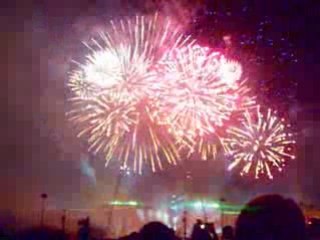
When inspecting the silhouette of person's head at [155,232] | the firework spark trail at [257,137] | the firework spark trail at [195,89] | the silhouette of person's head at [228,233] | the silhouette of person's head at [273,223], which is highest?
the firework spark trail at [195,89]

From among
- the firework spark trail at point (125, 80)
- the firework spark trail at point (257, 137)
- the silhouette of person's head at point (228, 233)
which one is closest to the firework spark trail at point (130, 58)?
the firework spark trail at point (125, 80)

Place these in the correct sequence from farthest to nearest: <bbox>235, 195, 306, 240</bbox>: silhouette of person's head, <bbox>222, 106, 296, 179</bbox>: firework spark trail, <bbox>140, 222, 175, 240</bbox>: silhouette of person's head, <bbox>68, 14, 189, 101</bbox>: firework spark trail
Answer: <bbox>222, 106, 296, 179</bbox>: firework spark trail → <bbox>68, 14, 189, 101</bbox>: firework spark trail → <bbox>140, 222, 175, 240</bbox>: silhouette of person's head → <bbox>235, 195, 306, 240</bbox>: silhouette of person's head

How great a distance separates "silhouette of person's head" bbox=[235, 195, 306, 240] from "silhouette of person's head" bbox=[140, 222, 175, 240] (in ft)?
1.55

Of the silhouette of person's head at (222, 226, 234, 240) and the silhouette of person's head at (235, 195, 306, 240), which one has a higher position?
the silhouette of person's head at (235, 195, 306, 240)

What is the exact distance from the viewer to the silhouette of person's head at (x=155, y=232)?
7.52 feet

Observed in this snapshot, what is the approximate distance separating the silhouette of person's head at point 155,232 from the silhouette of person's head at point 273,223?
474 millimetres

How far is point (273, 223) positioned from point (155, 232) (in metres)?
0.57

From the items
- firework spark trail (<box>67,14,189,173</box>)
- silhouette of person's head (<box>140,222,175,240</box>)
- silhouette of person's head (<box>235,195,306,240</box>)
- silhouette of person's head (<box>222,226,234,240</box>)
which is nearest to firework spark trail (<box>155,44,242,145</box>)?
firework spark trail (<box>67,14,189,173</box>)

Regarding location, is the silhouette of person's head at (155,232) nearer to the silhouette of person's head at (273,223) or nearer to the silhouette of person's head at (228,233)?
the silhouette of person's head at (228,233)

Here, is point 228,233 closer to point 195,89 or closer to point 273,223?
point 273,223

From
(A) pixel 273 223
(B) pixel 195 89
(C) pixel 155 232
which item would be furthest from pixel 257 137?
(A) pixel 273 223

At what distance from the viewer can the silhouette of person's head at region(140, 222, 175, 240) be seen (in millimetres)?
2293

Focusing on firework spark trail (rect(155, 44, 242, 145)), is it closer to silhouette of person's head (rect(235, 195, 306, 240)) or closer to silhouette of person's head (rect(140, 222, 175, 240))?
silhouette of person's head (rect(140, 222, 175, 240))

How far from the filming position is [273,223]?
1.84 metres
